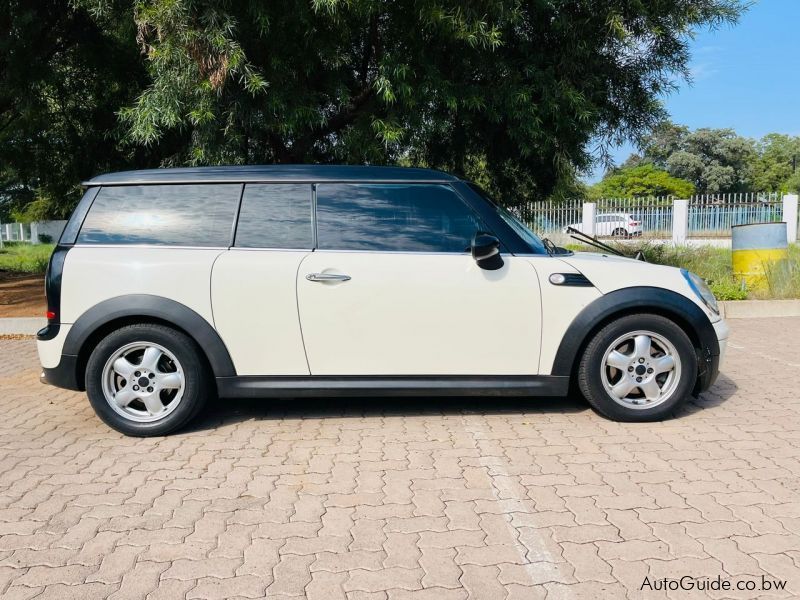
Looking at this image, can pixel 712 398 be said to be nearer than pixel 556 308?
No

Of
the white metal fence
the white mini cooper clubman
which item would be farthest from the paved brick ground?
the white metal fence

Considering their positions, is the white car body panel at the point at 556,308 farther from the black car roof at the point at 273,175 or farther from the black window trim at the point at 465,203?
the black car roof at the point at 273,175

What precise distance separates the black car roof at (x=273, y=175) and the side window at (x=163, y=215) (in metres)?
0.05

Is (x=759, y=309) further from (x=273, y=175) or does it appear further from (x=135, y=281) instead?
(x=135, y=281)

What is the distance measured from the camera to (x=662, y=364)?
423 cm

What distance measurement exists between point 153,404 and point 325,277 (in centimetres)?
141

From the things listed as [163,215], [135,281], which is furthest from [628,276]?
[135,281]

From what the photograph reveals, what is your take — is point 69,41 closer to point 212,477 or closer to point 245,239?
point 245,239

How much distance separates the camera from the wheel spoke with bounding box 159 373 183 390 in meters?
4.16

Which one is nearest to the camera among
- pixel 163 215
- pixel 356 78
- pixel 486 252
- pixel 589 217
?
pixel 486 252

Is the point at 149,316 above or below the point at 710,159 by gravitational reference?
below

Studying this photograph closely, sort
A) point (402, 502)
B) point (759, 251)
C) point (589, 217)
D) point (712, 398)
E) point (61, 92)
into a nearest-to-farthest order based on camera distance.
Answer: point (402, 502)
point (712, 398)
point (759, 251)
point (61, 92)
point (589, 217)

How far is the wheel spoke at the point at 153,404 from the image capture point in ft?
13.6

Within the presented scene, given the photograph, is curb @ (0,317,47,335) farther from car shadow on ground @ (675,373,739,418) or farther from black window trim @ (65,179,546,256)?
car shadow on ground @ (675,373,739,418)
